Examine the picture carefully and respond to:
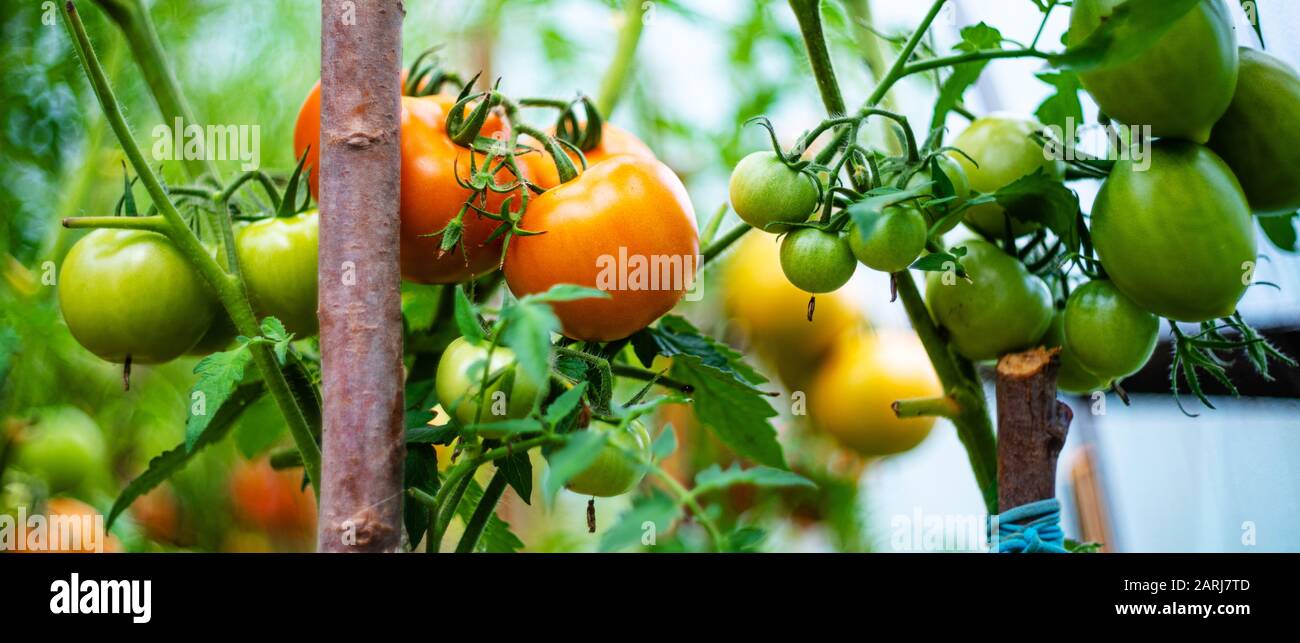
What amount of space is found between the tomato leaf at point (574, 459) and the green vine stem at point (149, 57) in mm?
352

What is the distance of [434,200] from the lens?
1.55 feet

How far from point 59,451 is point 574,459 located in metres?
0.69

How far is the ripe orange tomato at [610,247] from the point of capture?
1.46 ft

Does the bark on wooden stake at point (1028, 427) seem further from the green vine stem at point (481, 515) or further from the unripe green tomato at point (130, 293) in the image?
the unripe green tomato at point (130, 293)

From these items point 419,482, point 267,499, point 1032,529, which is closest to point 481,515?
point 419,482

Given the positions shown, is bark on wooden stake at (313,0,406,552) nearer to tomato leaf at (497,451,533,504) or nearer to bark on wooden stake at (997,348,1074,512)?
tomato leaf at (497,451,533,504)

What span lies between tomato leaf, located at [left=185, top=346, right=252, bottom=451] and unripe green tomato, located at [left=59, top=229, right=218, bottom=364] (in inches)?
3.3

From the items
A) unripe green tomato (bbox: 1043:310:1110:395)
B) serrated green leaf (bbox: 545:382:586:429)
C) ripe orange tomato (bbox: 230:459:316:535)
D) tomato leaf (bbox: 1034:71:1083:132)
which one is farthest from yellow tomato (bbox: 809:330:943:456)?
ripe orange tomato (bbox: 230:459:316:535)

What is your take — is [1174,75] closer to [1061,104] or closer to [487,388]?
[1061,104]

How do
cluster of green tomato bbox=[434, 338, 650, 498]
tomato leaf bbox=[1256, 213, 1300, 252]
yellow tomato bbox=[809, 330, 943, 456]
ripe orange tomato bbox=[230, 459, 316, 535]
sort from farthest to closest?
ripe orange tomato bbox=[230, 459, 316, 535] → yellow tomato bbox=[809, 330, 943, 456] → tomato leaf bbox=[1256, 213, 1300, 252] → cluster of green tomato bbox=[434, 338, 650, 498]

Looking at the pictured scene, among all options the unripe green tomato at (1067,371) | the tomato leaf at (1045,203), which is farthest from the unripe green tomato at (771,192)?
the unripe green tomato at (1067,371)

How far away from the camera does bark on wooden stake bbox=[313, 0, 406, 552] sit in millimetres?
383
